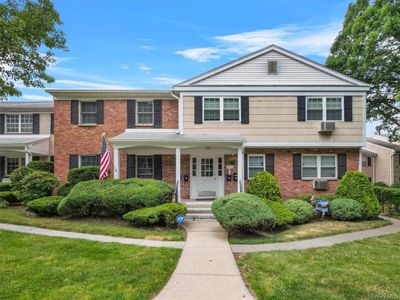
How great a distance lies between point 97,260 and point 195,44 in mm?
15495

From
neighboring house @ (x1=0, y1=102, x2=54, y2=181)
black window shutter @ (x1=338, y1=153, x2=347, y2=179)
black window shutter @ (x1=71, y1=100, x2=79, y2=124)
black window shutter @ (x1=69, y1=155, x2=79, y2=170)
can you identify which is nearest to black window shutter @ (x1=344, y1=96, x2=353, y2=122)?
black window shutter @ (x1=338, y1=153, x2=347, y2=179)

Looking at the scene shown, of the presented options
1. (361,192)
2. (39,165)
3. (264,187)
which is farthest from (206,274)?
(39,165)

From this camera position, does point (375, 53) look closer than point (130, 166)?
No

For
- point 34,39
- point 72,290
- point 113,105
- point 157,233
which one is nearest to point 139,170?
point 113,105

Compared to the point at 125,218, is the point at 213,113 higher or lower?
higher

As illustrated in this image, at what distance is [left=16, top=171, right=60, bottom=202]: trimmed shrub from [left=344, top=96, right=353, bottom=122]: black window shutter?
14.3 m

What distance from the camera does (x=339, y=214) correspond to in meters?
10.8

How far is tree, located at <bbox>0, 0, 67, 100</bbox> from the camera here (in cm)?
1004

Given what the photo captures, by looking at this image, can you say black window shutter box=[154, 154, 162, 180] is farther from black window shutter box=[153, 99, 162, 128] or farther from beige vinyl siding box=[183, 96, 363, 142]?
beige vinyl siding box=[183, 96, 363, 142]

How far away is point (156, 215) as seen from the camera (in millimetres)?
9242

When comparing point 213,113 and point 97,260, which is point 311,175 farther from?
point 97,260

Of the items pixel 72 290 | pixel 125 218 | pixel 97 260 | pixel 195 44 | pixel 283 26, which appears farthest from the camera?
pixel 195 44

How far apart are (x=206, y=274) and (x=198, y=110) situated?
9471mm

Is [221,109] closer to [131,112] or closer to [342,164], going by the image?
[131,112]
